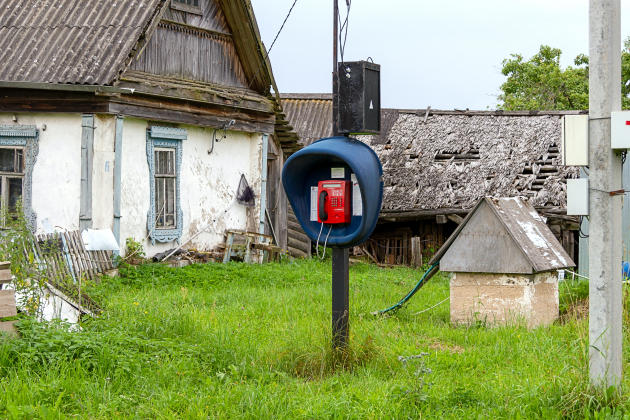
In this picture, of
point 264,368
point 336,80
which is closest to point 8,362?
point 264,368

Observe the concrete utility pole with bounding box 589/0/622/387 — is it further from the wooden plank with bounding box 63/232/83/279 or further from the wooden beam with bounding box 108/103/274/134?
the wooden beam with bounding box 108/103/274/134

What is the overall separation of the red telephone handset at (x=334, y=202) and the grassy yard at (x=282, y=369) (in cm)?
92

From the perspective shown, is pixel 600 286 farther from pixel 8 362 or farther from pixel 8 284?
pixel 8 284

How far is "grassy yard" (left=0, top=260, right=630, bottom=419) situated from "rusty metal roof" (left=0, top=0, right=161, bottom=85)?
4.63 m

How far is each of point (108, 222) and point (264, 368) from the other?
6235mm

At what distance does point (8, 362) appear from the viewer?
504 cm

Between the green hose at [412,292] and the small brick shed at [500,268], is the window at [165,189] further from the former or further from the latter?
the small brick shed at [500,268]

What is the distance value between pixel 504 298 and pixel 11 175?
8031mm

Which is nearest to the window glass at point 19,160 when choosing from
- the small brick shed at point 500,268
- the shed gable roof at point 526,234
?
the shed gable roof at point 526,234

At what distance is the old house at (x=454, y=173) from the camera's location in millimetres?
15921

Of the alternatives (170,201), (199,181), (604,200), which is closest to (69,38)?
(170,201)

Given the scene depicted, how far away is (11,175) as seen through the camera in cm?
1130

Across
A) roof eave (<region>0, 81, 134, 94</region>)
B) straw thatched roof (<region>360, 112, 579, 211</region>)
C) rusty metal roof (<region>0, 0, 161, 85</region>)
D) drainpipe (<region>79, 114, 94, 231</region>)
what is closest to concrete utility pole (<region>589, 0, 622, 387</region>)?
roof eave (<region>0, 81, 134, 94</region>)

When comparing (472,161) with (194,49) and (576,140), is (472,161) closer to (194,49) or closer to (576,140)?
(194,49)
